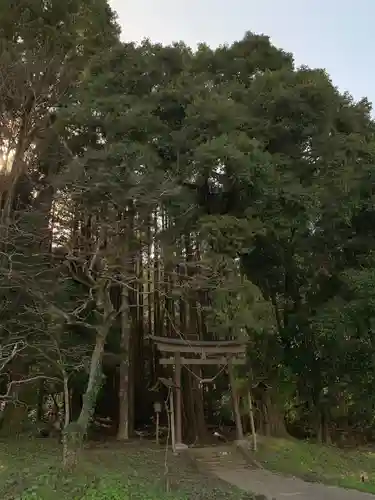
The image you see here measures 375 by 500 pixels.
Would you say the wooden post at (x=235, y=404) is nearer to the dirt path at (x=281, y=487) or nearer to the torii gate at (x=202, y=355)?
the torii gate at (x=202, y=355)

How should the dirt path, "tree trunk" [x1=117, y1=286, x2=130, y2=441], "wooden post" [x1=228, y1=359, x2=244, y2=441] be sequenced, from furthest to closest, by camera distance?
"tree trunk" [x1=117, y1=286, x2=130, y2=441], "wooden post" [x1=228, y1=359, x2=244, y2=441], the dirt path

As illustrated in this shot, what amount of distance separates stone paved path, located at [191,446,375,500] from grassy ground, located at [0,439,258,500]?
1.50 ft

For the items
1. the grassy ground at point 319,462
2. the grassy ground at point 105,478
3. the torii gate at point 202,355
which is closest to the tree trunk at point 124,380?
the torii gate at point 202,355

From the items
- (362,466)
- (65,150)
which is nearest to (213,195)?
(65,150)

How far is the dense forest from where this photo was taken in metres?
8.88

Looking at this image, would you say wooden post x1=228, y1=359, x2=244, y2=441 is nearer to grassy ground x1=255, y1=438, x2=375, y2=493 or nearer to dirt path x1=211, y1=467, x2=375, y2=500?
grassy ground x1=255, y1=438, x2=375, y2=493

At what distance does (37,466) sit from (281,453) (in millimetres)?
5079

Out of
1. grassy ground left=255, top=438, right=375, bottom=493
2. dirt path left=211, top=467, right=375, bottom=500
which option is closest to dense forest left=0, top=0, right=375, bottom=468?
grassy ground left=255, top=438, right=375, bottom=493

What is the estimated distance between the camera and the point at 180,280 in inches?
389

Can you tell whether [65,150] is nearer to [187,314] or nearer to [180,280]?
[180,280]

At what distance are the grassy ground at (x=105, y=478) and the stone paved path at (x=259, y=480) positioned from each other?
46 cm

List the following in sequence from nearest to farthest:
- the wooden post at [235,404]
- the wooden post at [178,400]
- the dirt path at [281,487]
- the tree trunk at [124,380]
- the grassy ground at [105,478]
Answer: the grassy ground at [105,478]
the dirt path at [281,487]
the wooden post at [178,400]
the wooden post at [235,404]
the tree trunk at [124,380]

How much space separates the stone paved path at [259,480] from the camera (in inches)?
291

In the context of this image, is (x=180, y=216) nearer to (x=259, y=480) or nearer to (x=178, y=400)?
(x=178, y=400)
